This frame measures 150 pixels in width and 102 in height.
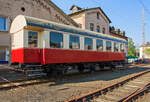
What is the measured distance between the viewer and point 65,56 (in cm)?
911

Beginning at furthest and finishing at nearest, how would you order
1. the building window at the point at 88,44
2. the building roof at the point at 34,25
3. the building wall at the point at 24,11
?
the building wall at the point at 24,11 < the building window at the point at 88,44 < the building roof at the point at 34,25

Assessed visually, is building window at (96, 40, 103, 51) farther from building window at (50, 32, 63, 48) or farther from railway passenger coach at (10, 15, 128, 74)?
building window at (50, 32, 63, 48)

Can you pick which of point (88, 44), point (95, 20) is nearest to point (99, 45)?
point (88, 44)

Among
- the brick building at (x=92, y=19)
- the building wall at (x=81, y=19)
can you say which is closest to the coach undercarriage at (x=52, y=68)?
the building wall at (x=81, y=19)

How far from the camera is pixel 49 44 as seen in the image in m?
8.28

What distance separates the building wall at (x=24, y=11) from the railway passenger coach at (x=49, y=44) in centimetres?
Result: 577

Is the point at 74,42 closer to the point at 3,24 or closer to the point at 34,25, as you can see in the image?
the point at 34,25

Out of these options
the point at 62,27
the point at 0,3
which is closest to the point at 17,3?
the point at 0,3

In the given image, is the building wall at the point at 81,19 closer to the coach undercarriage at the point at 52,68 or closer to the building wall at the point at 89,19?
the building wall at the point at 89,19

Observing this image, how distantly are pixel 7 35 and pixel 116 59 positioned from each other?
12084 millimetres

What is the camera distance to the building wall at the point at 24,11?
13930 millimetres

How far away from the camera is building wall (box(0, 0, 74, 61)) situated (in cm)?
1393

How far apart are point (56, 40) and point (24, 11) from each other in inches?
366

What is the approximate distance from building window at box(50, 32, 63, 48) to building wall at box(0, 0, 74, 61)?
806 cm
